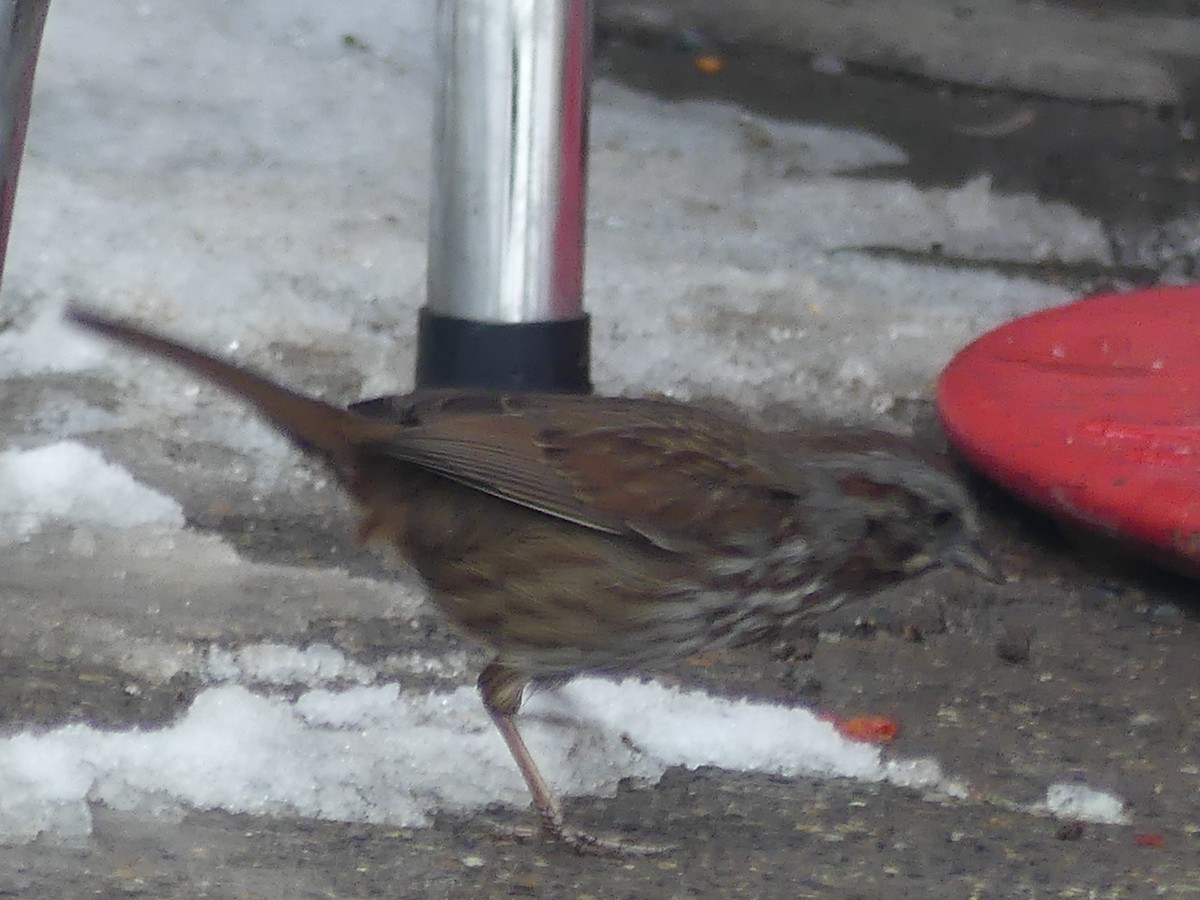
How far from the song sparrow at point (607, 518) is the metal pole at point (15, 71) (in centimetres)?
35

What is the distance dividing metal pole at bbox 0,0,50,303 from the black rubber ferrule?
1.44 m

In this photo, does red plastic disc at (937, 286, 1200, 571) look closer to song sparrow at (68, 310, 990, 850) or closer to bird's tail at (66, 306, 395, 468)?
song sparrow at (68, 310, 990, 850)

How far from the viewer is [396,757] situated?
295 cm

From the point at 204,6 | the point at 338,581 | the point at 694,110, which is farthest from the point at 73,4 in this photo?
the point at 338,581

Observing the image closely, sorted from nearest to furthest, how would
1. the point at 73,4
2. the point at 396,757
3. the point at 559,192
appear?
the point at 396,757, the point at 559,192, the point at 73,4

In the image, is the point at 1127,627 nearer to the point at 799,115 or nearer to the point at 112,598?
the point at 112,598

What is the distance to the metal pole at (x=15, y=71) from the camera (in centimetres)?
254

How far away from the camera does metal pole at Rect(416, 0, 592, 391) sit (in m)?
3.88

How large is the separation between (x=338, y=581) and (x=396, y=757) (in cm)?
77

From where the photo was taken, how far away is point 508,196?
155 inches

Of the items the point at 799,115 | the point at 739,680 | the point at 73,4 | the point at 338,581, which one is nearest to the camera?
the point at 739,680

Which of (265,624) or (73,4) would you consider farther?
(73,4)

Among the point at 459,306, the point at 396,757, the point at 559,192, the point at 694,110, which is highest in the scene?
the point at 694,110

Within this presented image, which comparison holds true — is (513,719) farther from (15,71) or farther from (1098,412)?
(1098,412)
